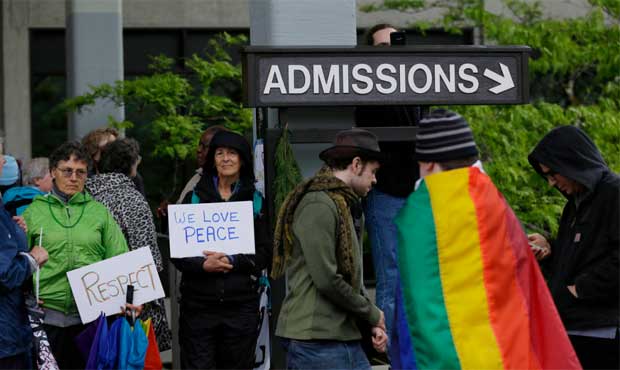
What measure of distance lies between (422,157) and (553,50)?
28.8ft

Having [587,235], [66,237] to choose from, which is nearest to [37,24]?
[66,237]

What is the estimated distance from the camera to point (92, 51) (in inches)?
648

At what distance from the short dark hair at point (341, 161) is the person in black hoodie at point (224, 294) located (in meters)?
1.85

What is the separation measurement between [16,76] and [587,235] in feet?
49.9

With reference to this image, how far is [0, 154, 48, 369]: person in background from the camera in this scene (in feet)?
23.4

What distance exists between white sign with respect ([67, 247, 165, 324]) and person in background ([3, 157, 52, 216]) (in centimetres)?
111

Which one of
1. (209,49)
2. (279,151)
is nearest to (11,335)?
(279,151)

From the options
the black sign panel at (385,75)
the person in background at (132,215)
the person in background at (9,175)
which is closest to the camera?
the black sign panel at (385,75)

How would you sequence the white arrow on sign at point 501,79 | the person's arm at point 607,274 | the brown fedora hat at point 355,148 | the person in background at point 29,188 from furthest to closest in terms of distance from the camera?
the person in background at point 29,188 < the white arrow on sign at point 501,79 < the brown fedora hat at point 355,148 < the person's arm at point 607,274

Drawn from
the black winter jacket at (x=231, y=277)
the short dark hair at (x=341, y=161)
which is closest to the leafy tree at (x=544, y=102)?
the black winter jacket at (x=231, y=277)

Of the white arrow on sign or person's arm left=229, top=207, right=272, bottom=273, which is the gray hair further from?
the white arrow on sign

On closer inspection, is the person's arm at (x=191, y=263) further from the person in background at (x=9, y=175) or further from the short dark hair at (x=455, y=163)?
the short dark hair at (x=455, y=163)

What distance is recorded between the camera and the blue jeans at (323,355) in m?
6.14

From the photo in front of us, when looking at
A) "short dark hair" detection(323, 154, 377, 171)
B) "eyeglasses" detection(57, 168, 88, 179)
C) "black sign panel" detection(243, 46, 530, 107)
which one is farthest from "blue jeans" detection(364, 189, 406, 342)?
"eyeglasses" detection(57, 168, 88, 179)
